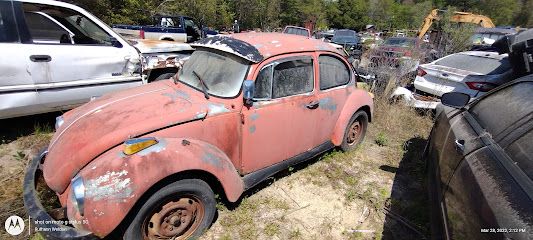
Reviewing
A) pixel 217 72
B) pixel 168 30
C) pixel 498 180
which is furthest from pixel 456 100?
pixel 168 30

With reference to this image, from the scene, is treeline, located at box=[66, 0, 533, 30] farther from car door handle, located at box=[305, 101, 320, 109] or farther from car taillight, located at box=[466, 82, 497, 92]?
car taillight, located at box=[466, 82, 497, 92]

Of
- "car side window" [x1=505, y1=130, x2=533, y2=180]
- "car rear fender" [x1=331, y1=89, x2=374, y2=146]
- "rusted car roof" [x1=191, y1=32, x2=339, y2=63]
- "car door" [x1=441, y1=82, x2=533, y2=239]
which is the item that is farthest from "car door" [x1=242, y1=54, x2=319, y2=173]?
"car side window" [x1=505, y1=130, x2=533, y2=180]

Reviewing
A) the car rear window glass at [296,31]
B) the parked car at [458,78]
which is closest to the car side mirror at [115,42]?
the parked car at [458,78]

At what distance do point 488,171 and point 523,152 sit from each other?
248mm

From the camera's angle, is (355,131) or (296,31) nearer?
(355,131)

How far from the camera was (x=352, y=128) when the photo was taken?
15.9 feet

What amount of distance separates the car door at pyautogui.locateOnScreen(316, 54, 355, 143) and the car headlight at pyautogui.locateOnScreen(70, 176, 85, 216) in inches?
103

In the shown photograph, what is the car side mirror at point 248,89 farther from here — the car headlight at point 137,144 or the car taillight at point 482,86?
the car taillight at point 482,86

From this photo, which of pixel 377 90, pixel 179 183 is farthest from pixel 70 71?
pixel 377 90

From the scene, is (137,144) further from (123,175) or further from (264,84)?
(264,84)

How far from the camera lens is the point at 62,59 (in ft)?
14.3

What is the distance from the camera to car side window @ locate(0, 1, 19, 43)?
3.98 m

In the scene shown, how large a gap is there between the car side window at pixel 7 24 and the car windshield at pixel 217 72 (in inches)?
94.8

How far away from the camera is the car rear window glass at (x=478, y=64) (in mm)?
5959
